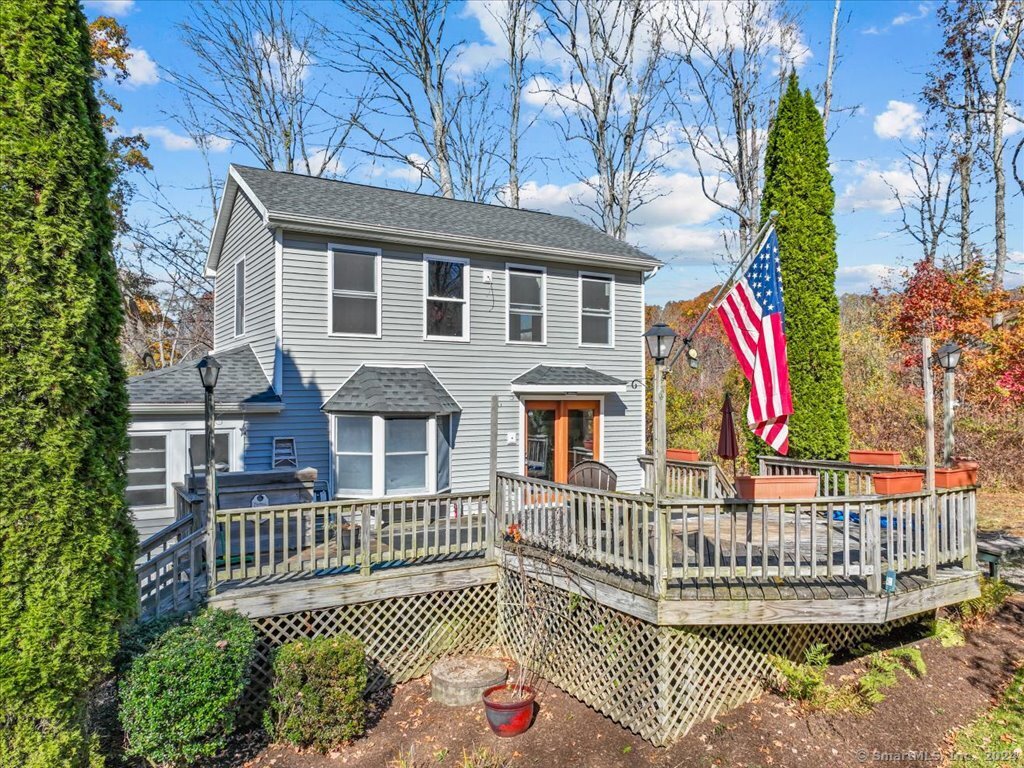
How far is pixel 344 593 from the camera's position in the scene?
21.4 feet

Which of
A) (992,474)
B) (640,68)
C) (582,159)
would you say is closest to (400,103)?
(582,159)

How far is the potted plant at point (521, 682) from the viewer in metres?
5.86

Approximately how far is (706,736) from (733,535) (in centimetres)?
200

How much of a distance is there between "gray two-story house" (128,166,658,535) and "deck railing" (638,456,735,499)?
227cm

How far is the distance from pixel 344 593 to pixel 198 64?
22452 millimetres

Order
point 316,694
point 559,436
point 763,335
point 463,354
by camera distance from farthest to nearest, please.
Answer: point 559,436 → point 463,354 → point 763,335 → point 316,694

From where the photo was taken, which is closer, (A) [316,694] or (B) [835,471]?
(A) [316,694]

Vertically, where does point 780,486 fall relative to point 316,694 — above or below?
above

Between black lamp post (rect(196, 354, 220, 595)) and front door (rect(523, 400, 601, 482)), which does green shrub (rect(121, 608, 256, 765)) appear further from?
front door (rect(523, 400, 601, 482))

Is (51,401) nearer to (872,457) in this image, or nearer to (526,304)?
(526,304)

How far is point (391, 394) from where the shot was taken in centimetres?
974

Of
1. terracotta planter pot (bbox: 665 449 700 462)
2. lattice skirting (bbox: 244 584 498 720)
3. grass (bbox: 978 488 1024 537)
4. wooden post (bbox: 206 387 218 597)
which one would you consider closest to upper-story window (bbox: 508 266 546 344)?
terracotta planter pot (bbox: 665 449 700 462)

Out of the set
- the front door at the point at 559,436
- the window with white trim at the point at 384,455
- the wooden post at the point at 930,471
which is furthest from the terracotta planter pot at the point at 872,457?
the window with white trim at the point at 384,455

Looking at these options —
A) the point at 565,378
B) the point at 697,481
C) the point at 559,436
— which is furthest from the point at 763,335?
the point at 559,436
